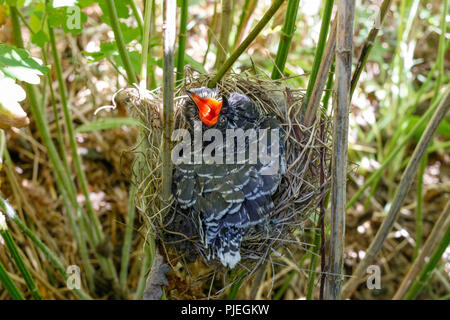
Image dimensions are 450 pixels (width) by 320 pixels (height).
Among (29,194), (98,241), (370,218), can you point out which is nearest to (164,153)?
(98,241)

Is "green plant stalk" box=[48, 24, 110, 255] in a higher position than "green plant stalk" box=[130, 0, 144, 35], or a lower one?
lower

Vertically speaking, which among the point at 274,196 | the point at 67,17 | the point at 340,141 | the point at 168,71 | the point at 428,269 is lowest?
the point at 428,269

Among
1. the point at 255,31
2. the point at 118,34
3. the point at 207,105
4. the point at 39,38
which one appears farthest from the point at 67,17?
the point at 255,31

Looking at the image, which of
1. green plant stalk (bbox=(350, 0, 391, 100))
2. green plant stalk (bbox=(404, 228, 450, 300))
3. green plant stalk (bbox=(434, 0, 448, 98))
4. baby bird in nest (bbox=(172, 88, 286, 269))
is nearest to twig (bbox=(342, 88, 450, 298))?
green plant stalk (bbox=(404, 228, 450, 300))

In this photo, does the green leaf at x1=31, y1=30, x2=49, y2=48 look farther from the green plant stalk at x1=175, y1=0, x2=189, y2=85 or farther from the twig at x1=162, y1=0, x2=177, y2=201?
the twig at x1=162, y1=0, x2=177, y2=201

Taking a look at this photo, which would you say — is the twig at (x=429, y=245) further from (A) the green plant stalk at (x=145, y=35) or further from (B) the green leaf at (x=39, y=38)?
(B) the green leaf at (x=39, y=38)

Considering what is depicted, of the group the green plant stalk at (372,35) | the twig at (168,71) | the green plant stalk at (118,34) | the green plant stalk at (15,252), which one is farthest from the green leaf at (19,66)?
the green plant stalk at (372,35)

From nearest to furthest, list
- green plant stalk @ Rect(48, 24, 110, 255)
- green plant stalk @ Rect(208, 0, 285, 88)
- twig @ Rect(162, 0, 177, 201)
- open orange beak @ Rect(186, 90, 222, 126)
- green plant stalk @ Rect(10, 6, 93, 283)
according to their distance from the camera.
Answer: twig @ Rect(162, 0, 177, 201), green plant stalk @ Rect(208, 0, 285, 88), open orange beak @ Rect(186, 90, 222, 126), green plant stalk @ Rect(10, 6, 93, 283), green plant stalk @ Rect(48, 24, 110, 255)

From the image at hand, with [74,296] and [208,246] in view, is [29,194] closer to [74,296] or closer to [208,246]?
[74,296]

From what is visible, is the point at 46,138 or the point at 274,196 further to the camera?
the point at 46,138

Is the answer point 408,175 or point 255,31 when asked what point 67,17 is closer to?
point 255,31
